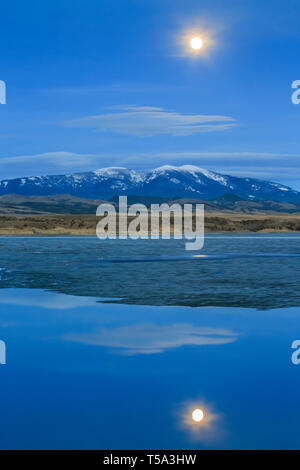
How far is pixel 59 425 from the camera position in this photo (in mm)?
10500

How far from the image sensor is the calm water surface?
10.2m

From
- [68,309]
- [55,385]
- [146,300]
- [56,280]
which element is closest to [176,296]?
[146,300]

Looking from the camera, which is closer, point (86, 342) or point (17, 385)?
point (17, 385)

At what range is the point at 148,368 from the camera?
1432cm

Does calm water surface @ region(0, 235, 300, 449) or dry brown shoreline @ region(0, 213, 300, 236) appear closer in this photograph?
calm water surface @ region(0, 235, 300, 449)

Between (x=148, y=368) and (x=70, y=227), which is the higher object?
(x=70, y=227)

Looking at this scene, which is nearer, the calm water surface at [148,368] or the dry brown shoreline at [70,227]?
the calm water surface at [148,368]

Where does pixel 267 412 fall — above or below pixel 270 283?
below

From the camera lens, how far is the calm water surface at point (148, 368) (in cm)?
1020

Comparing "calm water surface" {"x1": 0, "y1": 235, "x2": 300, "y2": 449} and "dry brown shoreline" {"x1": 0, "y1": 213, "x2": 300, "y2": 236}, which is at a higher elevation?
"dry brown shoreline" {"x1": 0, "y1": 213, "x2": 300, "y2": 236}

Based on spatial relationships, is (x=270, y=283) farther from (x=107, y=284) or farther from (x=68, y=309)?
(x=68, y=309)

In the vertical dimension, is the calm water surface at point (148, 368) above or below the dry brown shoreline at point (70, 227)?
below

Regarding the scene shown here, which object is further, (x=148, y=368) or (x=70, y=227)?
(x=70, y=227)
